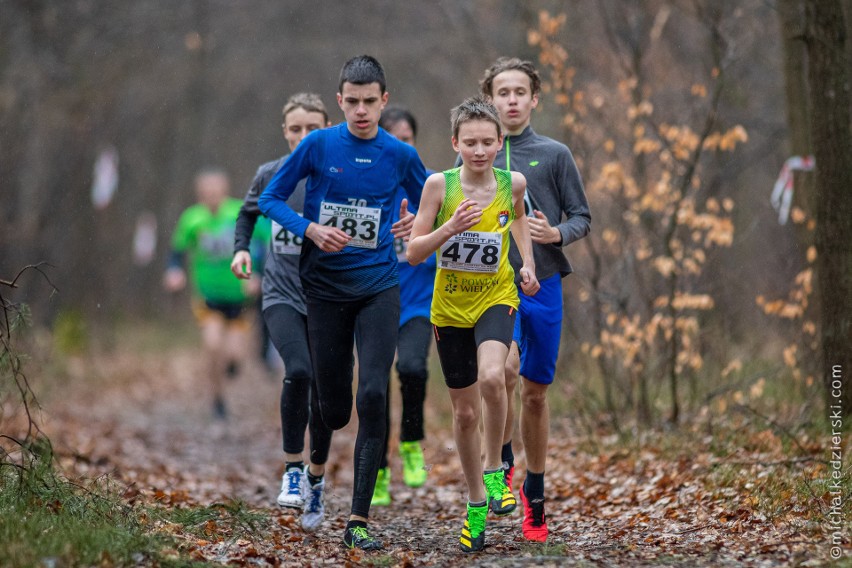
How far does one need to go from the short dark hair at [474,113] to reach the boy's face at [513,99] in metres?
0.64

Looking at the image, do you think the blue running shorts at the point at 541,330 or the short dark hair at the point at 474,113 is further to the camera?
the blue running shorts at the point at 541,330

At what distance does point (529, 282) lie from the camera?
536 cm

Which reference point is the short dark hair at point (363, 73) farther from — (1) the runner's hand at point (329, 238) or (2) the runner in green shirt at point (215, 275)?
(2) the runner in green shirt at point (215, 275)

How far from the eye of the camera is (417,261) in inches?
207

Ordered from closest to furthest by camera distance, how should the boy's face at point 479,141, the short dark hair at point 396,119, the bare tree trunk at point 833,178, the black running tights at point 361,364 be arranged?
the boy's face at point 479,141
the black running tights at point 361,364
the bare tree trunk at point 833,178
the short dark hair at point 396,119

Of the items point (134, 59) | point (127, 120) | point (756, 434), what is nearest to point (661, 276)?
point (756, 434)

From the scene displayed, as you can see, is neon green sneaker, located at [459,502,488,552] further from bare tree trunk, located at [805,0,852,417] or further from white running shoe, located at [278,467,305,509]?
bare tree trunk, located at [805,0,852,417]

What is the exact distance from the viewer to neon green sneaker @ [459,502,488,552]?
534 centimetres

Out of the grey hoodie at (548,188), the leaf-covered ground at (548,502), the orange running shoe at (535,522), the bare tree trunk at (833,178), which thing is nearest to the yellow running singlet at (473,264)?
the grey hoodie at (548,188)

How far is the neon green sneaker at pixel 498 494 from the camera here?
5.47m

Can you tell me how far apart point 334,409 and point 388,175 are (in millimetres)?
1320

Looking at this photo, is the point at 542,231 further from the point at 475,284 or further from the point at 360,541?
the point at 360,541

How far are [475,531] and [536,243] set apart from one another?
1609 millimetres

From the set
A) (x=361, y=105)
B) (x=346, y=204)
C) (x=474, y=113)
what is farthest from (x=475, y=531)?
(x=361, y=105)
